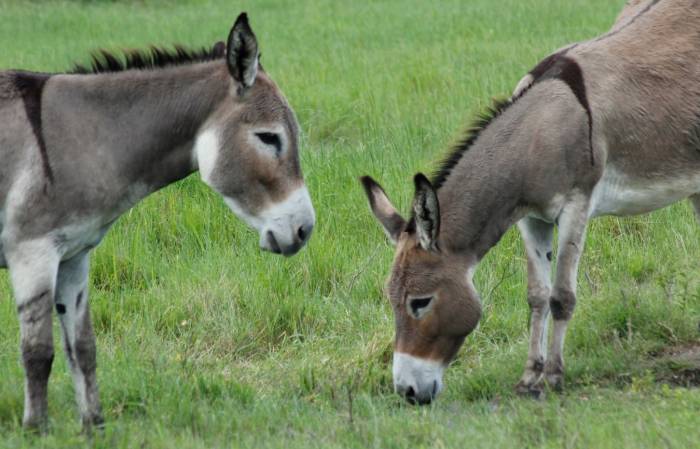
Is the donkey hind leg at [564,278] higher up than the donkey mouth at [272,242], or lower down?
lower down

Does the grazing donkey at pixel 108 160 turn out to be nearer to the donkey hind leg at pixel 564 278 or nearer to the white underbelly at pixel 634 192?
the donkey hind leg at pixel 564 278

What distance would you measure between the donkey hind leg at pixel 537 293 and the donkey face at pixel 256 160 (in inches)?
64.8

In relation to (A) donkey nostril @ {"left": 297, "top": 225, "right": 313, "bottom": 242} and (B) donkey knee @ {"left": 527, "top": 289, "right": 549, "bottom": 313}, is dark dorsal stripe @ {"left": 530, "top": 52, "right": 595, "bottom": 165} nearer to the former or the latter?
(B) donkey knee @ {"left": 527, "top": 289, "right": 549, "bottom": 313}

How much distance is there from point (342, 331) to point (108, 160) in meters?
2.22

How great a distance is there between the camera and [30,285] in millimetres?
4863

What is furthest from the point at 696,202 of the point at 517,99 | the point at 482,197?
the point at 482,197

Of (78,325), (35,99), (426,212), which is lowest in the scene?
(78,325)

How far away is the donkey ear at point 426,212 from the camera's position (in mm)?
5289

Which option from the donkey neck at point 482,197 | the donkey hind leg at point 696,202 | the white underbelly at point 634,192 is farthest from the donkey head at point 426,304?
the donkey hind leg at point 696,202

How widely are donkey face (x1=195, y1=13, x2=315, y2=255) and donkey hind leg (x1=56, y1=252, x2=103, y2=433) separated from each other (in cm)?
80

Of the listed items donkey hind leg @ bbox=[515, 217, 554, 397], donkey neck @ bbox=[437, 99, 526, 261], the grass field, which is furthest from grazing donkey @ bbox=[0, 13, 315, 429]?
donkey hind leg @ bbox=[515, 217, 554, 397]

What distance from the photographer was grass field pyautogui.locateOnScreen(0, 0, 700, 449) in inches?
197

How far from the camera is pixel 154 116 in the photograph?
206 inches

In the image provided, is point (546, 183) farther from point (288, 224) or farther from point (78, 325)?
point (78, 325)
